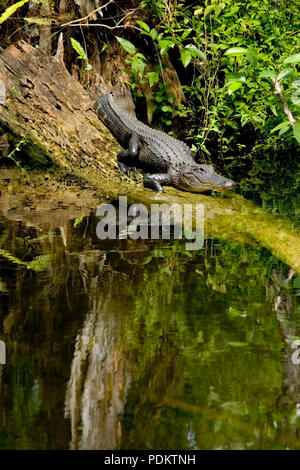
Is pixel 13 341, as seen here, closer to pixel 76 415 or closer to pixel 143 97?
pixel 76 415

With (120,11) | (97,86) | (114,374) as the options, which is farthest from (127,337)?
(120,11)

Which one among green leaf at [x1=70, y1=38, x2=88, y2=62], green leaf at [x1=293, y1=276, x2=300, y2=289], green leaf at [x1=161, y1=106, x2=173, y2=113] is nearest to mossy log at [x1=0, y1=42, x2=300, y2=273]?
green leaf at [x1=70, y1=38, x2=88, y2=62]

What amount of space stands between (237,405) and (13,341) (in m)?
0.98

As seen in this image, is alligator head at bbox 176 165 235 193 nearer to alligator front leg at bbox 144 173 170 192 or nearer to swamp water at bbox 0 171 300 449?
alligator front leg at bbox 144 173 170 192

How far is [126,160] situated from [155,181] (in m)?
0.88

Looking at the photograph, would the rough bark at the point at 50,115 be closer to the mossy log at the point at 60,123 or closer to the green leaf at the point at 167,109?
the mossy log at the point at 60,123

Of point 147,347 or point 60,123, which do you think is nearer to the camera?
point 147,347

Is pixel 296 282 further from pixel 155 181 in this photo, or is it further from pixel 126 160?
pixel 126 160

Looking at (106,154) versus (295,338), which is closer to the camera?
(295,338)

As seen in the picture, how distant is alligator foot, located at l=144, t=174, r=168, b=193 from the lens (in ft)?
17.6

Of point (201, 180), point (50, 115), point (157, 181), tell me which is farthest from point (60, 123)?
point (201, 180)

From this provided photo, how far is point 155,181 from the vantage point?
543 cm
